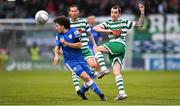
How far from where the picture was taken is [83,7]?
4116cm

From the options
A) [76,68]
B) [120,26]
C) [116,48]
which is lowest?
[76,68]

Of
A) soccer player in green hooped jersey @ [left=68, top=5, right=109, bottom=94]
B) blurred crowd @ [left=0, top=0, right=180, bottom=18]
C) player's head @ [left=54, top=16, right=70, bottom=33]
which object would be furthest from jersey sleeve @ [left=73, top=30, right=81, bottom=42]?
blurred crowd @ [left=0, top=0, right=180, bottom=18]

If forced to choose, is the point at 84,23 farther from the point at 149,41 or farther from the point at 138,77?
the point at 149,41

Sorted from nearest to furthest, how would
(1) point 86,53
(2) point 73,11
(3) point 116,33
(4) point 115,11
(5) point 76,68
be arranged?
(5) point 76,68 → (4) point 115,11 → (3) point 116,33 → (2) point 73,11 → (1) point 86,53

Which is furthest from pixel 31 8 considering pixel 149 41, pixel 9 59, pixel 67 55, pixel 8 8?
pixel 67 55

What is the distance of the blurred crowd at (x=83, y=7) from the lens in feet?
132

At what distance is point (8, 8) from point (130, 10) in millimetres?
7145

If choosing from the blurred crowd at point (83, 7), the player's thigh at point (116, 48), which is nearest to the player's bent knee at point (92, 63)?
the player's thigh at point (116, 48)

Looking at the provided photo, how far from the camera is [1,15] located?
40281mm

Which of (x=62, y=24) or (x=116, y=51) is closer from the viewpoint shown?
(x=62, y=24)

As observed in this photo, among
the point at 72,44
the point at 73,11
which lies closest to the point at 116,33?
the point at 72,44

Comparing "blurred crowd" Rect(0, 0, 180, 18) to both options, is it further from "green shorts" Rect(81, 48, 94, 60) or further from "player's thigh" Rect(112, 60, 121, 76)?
"player's thigh" Rect(112, 60, 121, 76)

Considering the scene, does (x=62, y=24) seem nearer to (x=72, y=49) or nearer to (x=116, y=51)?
(x=72, y=49)

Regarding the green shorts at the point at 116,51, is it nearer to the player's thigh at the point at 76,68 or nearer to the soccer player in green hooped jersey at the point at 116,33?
the soccer player in green hooped jersey at the point at 116,33
